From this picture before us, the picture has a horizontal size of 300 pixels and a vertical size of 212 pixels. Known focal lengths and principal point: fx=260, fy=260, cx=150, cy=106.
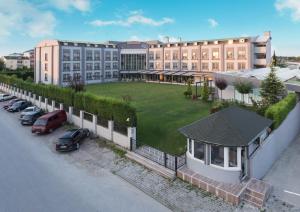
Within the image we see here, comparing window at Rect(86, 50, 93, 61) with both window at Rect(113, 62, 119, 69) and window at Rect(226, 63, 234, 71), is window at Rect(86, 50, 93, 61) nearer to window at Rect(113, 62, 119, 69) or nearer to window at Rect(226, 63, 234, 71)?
window at Rect(113, 62, 119, 69)

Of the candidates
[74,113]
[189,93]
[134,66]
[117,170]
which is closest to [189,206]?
[117,170]

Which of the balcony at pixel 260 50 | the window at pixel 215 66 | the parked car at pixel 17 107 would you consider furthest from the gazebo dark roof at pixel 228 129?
the window at pixel 215 66

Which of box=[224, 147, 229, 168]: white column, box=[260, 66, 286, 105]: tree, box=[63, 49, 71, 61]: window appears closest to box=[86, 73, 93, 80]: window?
box=[63, 49, 71, 61]: window

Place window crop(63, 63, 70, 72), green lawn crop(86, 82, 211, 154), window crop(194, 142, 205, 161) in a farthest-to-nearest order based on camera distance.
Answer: window crop(63, 63, 70, 72)
green lawn crop(86, 82, 211, 154)
window crop(194, 142, 205, 161)

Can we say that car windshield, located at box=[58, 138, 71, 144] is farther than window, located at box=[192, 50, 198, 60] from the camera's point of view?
No

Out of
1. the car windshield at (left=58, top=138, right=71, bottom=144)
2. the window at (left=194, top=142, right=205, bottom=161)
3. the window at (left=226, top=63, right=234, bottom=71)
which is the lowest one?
the car windshield at (left=58, top=138, right=71, bottom=144)

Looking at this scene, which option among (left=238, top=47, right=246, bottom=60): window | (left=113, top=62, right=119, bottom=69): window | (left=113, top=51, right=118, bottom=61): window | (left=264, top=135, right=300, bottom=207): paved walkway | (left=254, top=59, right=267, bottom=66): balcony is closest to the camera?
(left=264, top=135, right=300, bottom=207): paved walkway

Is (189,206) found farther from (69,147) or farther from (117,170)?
(69,147)
